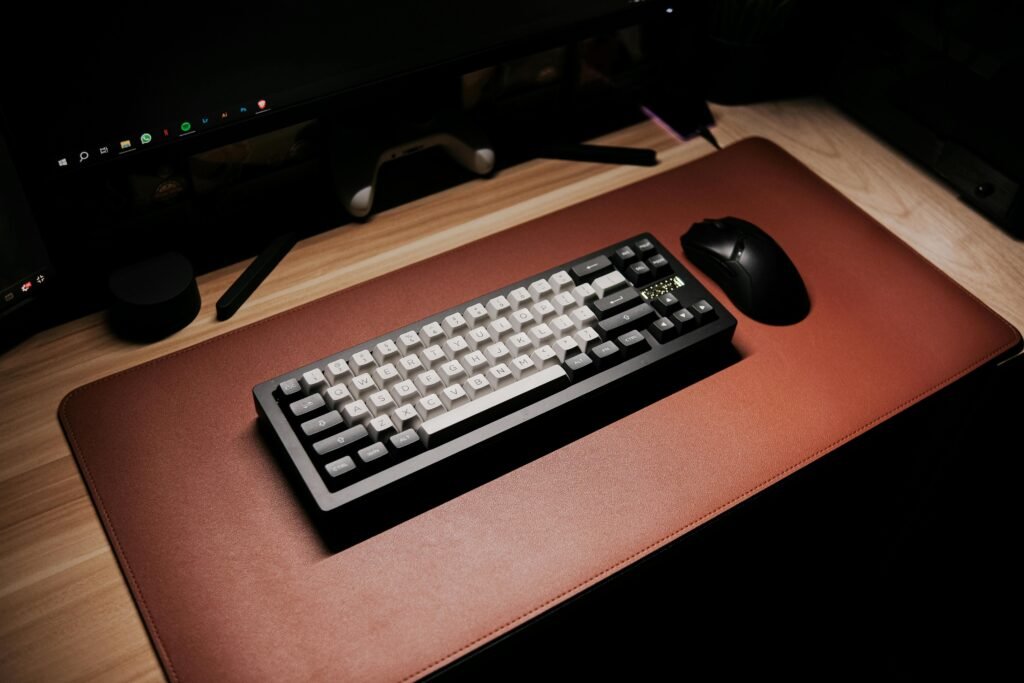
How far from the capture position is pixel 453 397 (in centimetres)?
81

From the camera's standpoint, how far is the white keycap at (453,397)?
0.81 m

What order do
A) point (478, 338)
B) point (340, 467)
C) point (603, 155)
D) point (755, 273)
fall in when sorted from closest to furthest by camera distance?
point (340, 467) → point (478, 338) → point (755, 273) → point (603, 155)

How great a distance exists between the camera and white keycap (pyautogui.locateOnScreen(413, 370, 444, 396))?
2.69 ft

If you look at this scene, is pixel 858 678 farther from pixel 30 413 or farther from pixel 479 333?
pixel 30 413

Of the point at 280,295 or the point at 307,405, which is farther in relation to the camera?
the point at 280,295

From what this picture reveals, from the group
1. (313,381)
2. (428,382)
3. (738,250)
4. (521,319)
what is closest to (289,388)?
(313,381)

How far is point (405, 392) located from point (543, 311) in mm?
169

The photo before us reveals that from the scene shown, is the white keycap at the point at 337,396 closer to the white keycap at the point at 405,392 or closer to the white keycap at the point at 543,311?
the white keycap at the point at 405,392

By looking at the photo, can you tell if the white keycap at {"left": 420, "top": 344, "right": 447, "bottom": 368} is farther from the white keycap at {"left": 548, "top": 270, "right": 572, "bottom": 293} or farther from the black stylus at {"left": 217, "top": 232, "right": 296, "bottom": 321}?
the black stylus at {"left": 217, "top": 232, "right": 296, "bottom": 321}

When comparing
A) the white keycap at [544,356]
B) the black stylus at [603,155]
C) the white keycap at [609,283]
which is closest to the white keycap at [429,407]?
the white keycap at [544,356]

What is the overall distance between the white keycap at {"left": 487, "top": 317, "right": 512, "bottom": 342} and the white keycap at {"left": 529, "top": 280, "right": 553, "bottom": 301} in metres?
0.05

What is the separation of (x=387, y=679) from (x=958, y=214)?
Result: 90cm

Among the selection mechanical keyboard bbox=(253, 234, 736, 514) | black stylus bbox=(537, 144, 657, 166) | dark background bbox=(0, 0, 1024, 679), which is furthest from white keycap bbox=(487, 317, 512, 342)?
black stylus bbox=(537, 144, 657, 166)

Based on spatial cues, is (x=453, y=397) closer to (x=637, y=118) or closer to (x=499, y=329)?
(x=499, y=329)
